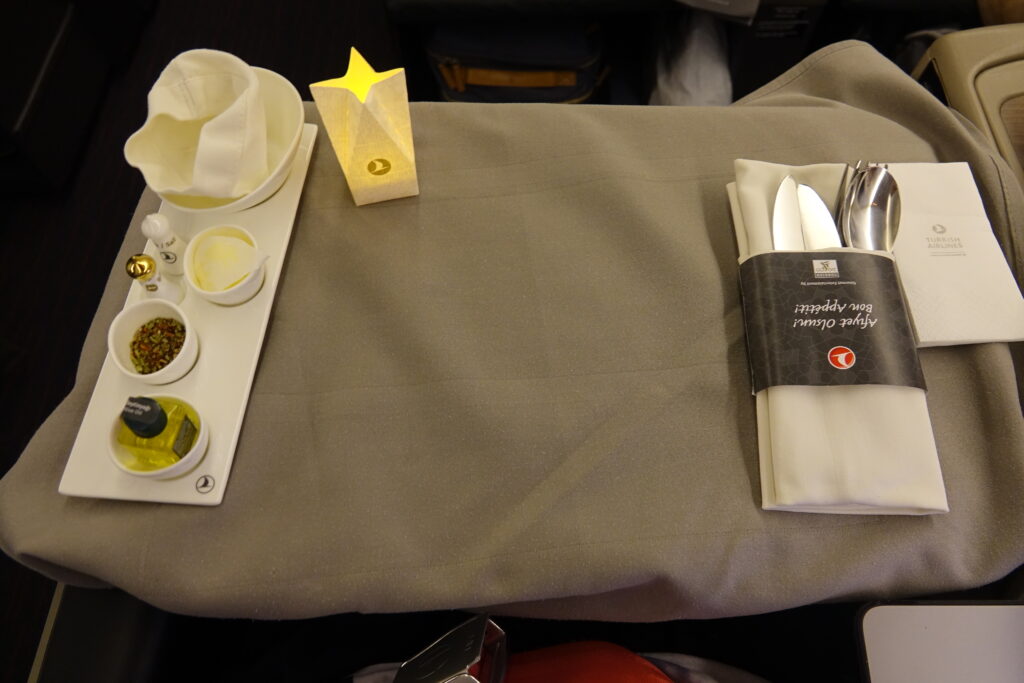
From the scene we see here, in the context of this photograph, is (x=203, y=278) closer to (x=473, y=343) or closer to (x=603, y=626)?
(x=473, y=343)

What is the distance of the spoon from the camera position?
717 mm

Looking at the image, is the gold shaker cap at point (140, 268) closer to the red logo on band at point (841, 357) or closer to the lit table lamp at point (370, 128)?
the lit table lamp at point (370, 128)

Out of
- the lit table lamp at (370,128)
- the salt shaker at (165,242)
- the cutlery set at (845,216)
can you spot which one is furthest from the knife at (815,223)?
the salt shaker at (165,242)

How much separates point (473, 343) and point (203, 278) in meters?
0.30

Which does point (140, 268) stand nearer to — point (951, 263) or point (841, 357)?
point (841, 357)

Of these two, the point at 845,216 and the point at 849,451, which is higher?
the point at 845,216

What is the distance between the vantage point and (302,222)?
0.78 metres

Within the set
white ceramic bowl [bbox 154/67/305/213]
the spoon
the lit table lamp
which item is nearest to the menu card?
the spoon

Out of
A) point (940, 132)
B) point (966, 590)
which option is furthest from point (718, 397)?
point (940, 132)

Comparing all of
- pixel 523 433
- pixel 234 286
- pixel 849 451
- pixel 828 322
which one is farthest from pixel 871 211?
pixel 234 286

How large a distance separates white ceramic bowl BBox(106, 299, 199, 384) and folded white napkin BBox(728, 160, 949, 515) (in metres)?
0.59

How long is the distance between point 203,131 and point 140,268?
156 millimetres

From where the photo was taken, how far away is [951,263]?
2.38 ft

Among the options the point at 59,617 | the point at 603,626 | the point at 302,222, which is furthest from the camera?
the point at 603,626
